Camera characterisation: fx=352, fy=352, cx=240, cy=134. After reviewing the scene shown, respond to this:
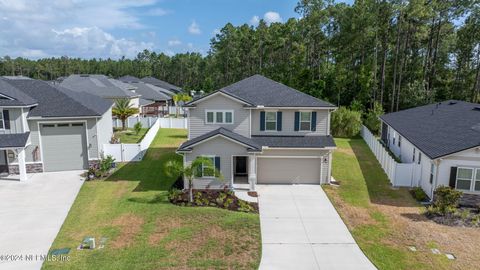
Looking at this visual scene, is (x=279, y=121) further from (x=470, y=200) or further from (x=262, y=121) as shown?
(x=470, y=200)

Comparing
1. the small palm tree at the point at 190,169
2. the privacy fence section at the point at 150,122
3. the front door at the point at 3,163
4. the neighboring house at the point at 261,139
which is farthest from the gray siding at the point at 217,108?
the privacy fence section at the point at 150,122

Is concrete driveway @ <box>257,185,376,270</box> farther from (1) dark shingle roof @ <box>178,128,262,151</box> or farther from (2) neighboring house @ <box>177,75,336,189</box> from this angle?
(1) dark shingle roof @ <box>178,128,262,151</box>

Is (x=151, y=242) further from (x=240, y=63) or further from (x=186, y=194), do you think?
(x=240, y=63)

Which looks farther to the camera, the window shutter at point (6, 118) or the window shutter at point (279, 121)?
the window shutter at point (279, 121)

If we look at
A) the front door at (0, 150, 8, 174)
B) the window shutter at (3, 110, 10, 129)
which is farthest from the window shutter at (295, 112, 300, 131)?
the front door at (0, 150, 8, 174)

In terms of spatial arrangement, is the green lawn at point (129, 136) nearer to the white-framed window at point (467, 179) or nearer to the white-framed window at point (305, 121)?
the white-framed window at point (305, 121)

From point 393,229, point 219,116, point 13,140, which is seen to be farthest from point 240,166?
point 13,140

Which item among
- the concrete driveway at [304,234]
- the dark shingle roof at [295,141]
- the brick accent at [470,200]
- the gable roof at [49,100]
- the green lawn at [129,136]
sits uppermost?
the gable roof at [49,100]

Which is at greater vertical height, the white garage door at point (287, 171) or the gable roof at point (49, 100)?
the gable roof at point (49, 100)
